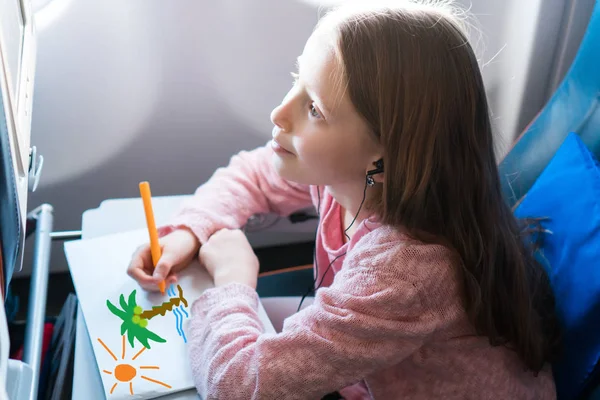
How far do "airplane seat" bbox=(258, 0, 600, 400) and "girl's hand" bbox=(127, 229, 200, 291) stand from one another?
0.72 feet

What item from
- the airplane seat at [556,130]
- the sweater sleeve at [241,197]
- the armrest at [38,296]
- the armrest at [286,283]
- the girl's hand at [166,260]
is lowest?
the armrest at [286,283]

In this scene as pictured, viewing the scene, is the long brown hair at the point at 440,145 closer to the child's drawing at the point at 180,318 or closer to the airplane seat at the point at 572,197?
the airplane seat at the point at 572,197

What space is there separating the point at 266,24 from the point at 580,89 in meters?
0.58

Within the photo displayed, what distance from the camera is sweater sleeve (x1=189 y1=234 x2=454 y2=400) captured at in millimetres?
643

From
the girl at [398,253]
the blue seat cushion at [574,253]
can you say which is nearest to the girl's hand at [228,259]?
the girl at [398,253]

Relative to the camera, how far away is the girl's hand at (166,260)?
2.59 feet

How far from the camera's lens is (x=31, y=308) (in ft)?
2.73

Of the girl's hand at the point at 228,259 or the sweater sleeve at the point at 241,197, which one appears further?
the sweater sleeve at the point at 241,197

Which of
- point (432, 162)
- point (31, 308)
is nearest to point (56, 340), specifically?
point (31, 308)

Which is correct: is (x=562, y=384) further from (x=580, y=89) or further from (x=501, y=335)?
(x=580, y=89)

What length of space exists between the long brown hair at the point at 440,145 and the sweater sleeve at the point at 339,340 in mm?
51

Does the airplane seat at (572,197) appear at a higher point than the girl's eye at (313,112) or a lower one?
lower

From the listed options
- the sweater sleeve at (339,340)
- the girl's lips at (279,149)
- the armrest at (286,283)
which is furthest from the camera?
the armrest at (286,283)

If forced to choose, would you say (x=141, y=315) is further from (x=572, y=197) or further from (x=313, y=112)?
(x=572, y=197)
